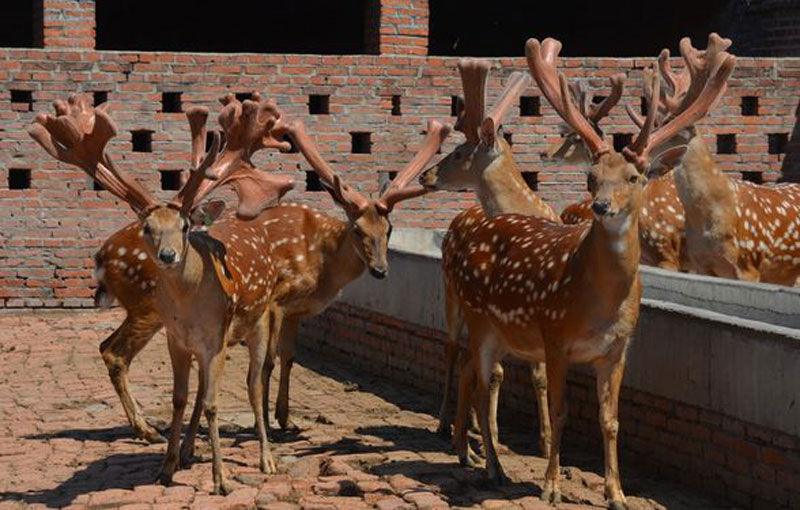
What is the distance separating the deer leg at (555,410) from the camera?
7.95m

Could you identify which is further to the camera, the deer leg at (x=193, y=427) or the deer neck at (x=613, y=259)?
the deer leg at (x=193, y=427)

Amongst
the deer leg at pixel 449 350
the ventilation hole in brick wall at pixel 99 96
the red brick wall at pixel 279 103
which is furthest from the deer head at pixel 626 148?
the ventilation hole in brick wall at pixel 99 96

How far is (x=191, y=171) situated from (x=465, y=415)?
7.32 feet

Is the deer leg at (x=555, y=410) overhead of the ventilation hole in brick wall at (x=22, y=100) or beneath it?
beneath

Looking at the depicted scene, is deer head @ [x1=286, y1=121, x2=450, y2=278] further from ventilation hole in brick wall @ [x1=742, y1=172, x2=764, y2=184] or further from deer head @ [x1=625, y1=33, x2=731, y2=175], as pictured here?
ventilation hole in brick wall @ [x1=742, y1=172, x2=764, y2=184]

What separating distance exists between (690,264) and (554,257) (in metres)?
3.84

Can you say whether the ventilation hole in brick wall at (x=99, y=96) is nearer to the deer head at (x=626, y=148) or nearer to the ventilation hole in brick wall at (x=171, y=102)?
the ventilation hole in brick wall at (x=171, y=102)

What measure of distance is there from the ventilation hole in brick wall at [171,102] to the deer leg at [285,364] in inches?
242

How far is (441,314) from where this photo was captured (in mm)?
11352

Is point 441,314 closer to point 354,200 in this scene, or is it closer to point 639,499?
point 354,200

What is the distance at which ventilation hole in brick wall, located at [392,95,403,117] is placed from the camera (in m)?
16.8

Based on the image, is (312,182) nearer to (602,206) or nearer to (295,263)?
(295,263)

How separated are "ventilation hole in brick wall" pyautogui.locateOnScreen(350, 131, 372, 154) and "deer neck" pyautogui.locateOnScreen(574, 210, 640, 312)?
9.06m

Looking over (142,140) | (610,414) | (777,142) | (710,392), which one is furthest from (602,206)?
(777,142)
